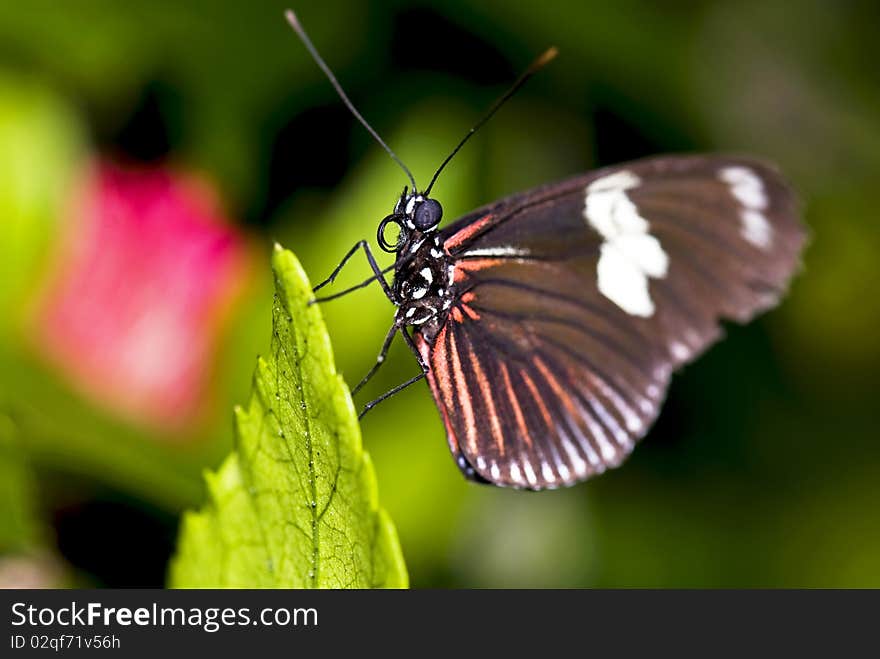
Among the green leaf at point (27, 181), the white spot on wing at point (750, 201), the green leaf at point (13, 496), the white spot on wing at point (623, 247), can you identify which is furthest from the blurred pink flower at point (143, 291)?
the white spot on wing at point (750, 201)

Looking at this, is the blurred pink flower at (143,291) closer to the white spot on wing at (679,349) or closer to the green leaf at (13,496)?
the green leaf at (13,496)

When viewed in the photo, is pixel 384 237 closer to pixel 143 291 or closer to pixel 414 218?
pixel 414 218

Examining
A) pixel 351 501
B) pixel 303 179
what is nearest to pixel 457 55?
pixel 303 179

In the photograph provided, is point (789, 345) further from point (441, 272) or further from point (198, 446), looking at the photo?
point (198, 446)

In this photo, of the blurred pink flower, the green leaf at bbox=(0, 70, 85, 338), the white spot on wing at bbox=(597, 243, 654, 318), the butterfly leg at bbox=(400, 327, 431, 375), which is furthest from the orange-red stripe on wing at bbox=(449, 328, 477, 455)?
the green leaf at bbox=(0, 70, 85, 338)

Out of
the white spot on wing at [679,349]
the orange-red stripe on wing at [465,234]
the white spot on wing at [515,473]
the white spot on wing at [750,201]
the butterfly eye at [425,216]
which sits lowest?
the white spot on wing at [515,473]

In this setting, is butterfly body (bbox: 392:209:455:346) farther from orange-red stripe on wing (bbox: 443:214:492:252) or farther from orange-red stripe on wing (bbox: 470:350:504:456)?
orange-red stripe on wing (bbox: 470:350:504:456)

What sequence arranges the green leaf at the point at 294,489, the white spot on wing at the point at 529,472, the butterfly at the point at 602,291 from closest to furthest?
the green leaf at the point at 294,489
the white spot on wing at the point at 529,472
the butterfly at the point at 602,291
